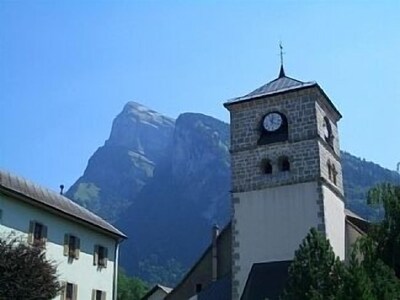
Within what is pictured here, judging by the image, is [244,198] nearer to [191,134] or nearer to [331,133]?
[331,133]

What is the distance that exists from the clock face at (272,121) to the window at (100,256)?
1109 centimetres

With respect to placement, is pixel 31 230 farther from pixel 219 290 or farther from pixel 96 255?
pixel 219 290

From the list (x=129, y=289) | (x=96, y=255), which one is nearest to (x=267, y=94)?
(x=96, y=255)

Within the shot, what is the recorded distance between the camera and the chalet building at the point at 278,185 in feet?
98.0

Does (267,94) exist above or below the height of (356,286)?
above

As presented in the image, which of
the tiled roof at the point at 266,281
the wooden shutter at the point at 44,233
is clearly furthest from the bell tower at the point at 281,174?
the wooden shutter at the point at 44,233

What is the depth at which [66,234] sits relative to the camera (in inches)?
1286

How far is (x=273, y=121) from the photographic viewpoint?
1288 inches

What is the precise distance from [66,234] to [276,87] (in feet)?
42.1

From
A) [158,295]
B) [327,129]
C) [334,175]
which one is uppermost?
[327,129]

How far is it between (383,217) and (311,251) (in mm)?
3004

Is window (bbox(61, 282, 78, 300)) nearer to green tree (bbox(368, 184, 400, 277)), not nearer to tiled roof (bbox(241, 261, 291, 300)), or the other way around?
tiled roof (bbox(241, 261, 291, 300))

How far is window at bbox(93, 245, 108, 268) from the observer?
35094mm

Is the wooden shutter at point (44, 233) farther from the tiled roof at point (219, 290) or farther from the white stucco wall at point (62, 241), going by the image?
the tiled roof at point (219, 290)
